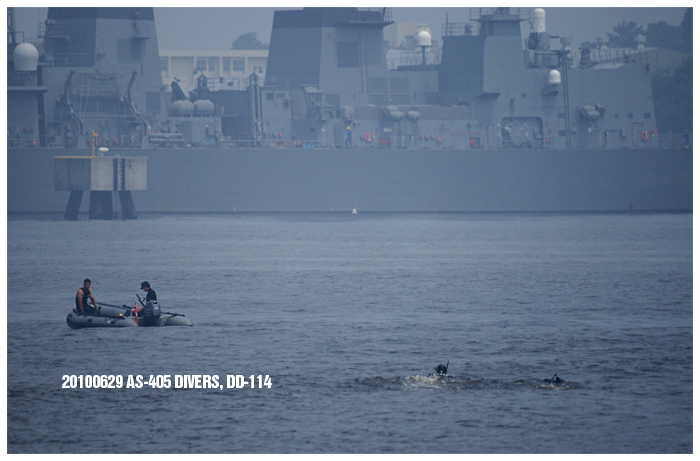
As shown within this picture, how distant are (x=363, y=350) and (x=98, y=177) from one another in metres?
32.7

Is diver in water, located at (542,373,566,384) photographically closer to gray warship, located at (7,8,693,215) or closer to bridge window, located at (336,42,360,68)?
gray warship, located at (7,8,693,215)

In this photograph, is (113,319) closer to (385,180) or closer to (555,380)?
(555,380)

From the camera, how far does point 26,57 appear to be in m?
50.3

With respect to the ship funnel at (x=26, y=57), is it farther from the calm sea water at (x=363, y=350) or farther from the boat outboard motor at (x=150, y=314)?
the boat outboard motor at (x=150, y=314)

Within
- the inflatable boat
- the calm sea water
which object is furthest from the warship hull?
the inflatable boat

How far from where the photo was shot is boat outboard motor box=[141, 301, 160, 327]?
70.3ft

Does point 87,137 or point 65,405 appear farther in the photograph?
point 87,137

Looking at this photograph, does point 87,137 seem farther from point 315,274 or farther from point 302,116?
point 315,274

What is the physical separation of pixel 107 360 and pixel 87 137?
3539cm

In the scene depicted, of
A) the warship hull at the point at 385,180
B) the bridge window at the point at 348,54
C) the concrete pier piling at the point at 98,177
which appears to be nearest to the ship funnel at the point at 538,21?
the warship hull at the point at 385,180

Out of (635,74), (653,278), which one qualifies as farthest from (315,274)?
(635,74)

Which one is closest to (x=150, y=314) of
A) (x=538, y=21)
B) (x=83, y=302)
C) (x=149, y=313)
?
(x=149, y=313)

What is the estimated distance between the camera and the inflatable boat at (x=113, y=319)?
2123cm

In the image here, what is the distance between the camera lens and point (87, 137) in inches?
2044
